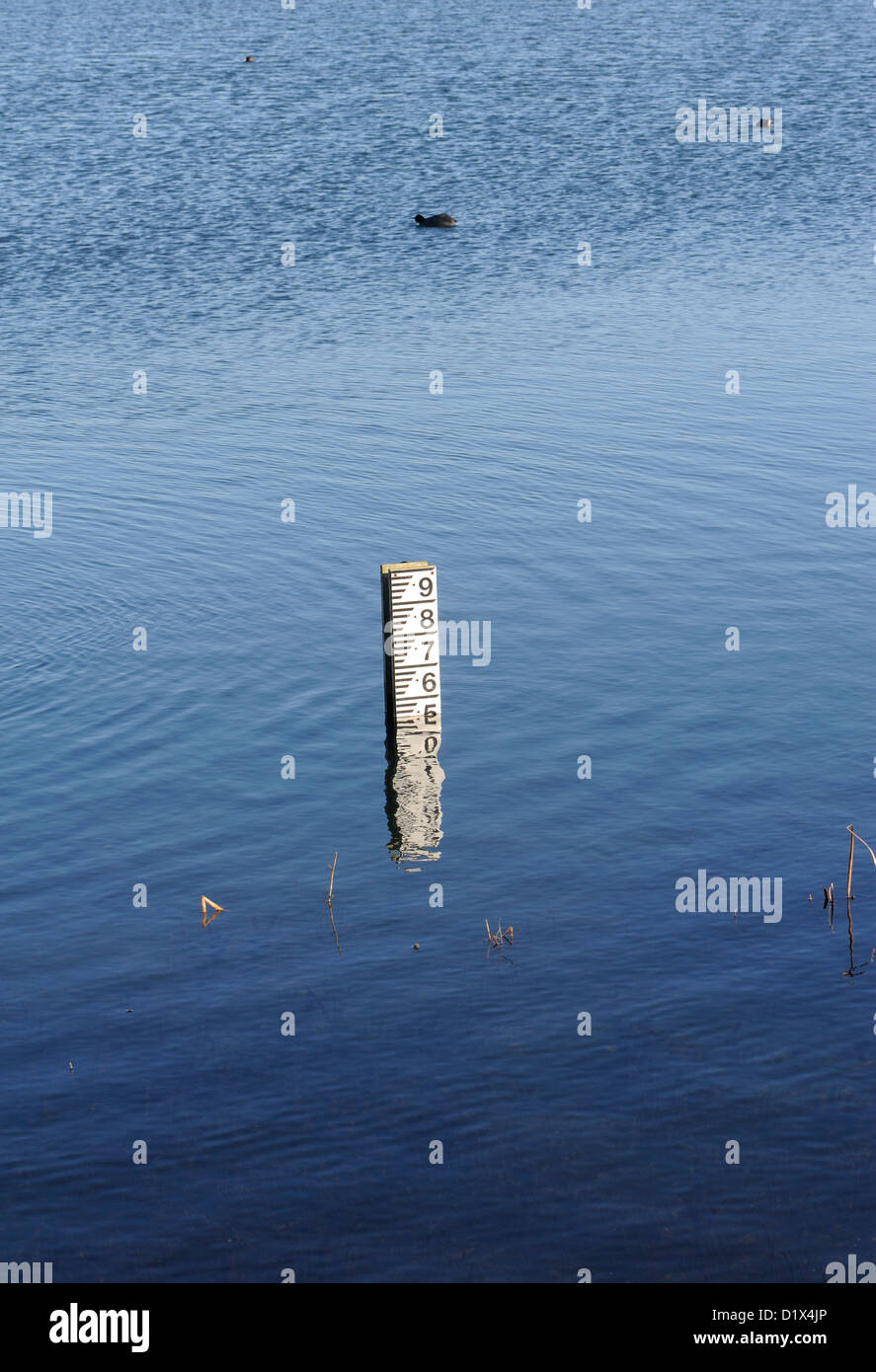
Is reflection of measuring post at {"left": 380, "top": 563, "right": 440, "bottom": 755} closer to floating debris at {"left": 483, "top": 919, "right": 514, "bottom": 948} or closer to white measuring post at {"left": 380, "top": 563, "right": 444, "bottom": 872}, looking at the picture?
white measuring post at {"left": 380, "top": 563, "right": 444, "bottom": 872}

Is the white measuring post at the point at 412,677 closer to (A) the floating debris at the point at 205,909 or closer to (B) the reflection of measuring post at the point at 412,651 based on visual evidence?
(B) the reflection of measuring post at the point at 412,651

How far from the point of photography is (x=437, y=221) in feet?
201

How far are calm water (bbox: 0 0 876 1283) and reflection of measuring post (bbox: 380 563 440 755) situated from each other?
66 cm

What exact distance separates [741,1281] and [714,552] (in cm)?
1994

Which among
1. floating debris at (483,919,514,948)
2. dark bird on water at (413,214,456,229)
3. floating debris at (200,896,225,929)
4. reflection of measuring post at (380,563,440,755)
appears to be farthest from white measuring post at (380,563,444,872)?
dark bird on water at (413,214,456,229)

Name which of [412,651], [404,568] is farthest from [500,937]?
[404,568]

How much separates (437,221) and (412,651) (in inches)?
1621

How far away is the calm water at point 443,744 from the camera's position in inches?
546

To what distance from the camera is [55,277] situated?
55969 mm

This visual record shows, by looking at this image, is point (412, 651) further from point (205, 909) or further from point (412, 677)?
Result: point (205, 909)

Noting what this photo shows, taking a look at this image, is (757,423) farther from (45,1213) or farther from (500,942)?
(45,1213)

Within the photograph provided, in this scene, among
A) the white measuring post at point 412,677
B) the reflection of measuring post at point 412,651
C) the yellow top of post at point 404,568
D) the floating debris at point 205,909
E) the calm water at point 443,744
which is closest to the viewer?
the calm water at point 443,744

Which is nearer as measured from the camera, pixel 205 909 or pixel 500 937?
pixel 500 937

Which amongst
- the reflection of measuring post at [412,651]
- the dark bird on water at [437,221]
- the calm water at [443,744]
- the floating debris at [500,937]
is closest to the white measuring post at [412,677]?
the reflection of measuring post at [412,651]
